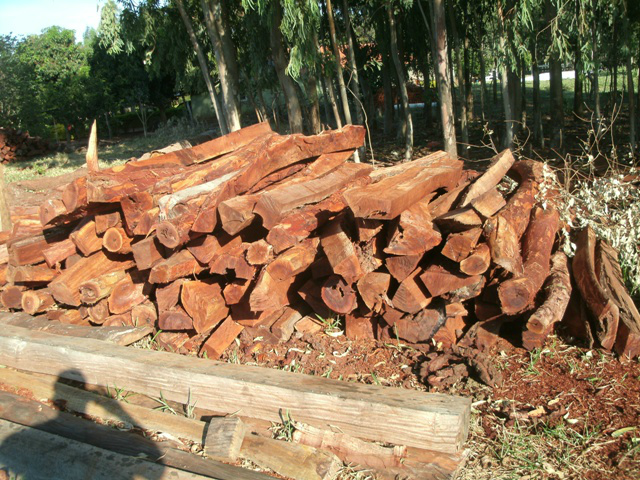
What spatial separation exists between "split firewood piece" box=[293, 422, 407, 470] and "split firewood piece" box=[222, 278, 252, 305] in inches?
51.9

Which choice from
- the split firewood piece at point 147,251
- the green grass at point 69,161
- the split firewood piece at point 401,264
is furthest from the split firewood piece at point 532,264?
the green grass at point 69,161

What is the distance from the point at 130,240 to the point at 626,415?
3664mm

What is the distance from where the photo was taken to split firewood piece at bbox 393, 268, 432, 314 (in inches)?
144

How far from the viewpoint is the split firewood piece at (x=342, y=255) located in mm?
3602

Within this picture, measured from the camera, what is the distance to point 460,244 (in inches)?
135

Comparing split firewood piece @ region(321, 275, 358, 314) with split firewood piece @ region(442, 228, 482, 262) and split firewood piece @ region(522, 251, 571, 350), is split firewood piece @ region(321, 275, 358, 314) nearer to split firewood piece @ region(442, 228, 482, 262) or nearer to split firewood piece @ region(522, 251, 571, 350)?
split firewood piece @ region(442, 228, 482, 262)

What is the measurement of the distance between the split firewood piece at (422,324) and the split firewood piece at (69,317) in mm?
2807

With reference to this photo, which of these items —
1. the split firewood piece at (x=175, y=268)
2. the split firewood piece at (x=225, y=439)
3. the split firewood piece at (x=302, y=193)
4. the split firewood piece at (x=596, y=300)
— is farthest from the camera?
the split firewood piece at (x=175, y=268)

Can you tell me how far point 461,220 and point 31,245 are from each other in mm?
3817

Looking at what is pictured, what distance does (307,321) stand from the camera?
14.1 feet

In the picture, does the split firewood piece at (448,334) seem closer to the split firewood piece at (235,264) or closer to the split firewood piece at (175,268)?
the split firewood piece at (235,264)

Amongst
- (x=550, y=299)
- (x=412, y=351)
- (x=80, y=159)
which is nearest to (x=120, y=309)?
(x=412, y=351)

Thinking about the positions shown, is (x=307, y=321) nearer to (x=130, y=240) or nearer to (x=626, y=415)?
(x=130, y=240)

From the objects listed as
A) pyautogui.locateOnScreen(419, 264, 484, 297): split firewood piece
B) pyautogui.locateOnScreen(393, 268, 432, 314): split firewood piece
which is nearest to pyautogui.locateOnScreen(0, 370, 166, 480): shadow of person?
pyautogui.locateOnScreen(393, 268, 432, 314): split firewood piece
